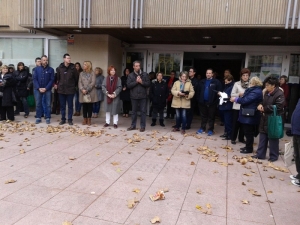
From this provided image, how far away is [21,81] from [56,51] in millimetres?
2021

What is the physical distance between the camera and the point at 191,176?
4652mm

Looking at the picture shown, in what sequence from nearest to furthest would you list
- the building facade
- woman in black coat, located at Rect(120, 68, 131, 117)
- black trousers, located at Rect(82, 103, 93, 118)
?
the building facade
black trousers, located at Rect(82, 103, 93, 118)
woman in black coat, located at Rect(120, 68, 131, 117)

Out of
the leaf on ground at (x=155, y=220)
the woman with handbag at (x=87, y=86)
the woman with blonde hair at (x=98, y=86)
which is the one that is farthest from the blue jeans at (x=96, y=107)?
the leaf on ground at (x=155, y=220)

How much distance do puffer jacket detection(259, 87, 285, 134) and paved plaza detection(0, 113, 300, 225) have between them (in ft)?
2.48

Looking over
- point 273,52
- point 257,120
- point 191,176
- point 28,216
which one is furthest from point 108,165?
point 273,52

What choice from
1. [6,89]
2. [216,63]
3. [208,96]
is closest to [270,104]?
[208,96]

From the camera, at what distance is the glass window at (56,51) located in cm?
1042

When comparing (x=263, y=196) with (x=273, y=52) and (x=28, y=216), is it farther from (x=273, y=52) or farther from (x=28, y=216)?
(x=273, y=52)

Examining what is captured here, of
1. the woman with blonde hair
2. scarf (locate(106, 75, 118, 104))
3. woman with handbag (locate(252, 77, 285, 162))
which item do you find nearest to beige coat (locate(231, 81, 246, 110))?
woman with handbag (locate(252, 77, 285, 162))

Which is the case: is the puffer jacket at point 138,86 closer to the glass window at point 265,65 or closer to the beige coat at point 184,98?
the beige coat at point 184,98

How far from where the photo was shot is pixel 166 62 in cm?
1098

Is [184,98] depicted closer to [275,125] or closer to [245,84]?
[245,84]

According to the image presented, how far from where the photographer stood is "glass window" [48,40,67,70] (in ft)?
34.2

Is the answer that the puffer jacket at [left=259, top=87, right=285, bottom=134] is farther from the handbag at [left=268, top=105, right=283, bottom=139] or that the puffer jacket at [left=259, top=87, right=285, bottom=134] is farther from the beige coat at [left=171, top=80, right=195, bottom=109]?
the beige coat at [left=171, top=80, right=195, bottom=109]
